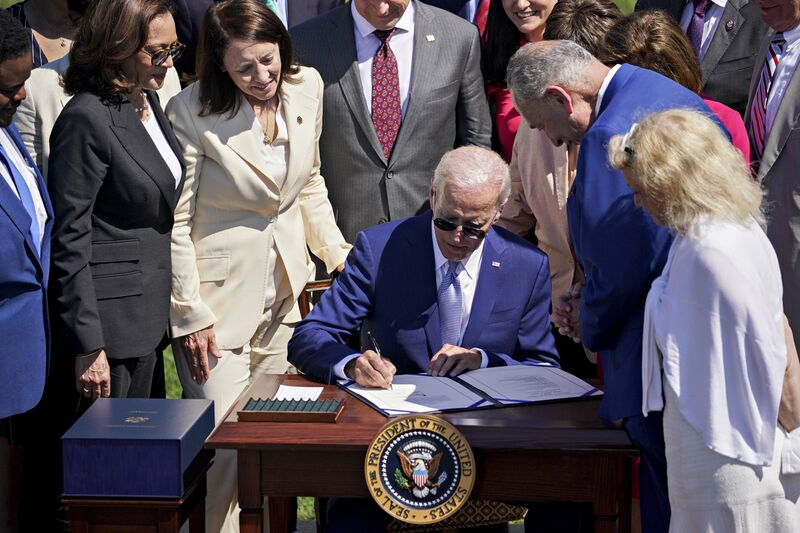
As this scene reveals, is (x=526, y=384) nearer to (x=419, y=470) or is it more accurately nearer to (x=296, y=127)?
(x=419, y=470)

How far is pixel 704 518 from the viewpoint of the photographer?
9.35 ft

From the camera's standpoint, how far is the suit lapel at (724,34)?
475 cm

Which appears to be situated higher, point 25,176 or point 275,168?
point 25,176

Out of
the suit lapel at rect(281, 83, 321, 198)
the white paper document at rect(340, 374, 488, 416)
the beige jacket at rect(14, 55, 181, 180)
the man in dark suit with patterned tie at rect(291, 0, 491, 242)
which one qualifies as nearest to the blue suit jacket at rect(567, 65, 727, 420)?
the white paper document at rect(340, 374, 488, 416)

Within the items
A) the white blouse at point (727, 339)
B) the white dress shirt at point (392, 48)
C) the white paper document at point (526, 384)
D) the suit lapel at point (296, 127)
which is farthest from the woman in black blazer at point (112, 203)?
the white blouse at point (727, 339)

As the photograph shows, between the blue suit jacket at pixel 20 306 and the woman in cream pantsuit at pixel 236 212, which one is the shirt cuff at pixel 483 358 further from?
the blue suit jacket at pixel 20 306

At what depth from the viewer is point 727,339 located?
2785 mm

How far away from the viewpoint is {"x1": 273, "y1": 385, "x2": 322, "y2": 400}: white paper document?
11.5ft

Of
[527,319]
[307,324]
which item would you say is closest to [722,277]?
[527,319]

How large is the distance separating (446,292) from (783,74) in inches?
61.8

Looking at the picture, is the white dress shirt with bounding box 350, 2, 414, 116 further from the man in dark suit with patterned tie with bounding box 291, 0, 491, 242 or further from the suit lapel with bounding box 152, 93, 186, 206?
the suit lapel with bounding box 152, 93, 186, 206

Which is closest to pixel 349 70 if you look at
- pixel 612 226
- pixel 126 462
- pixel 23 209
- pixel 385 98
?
pixel 385 98

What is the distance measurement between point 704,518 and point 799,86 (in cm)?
202

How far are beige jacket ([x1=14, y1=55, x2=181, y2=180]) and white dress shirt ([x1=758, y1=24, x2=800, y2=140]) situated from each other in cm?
260
